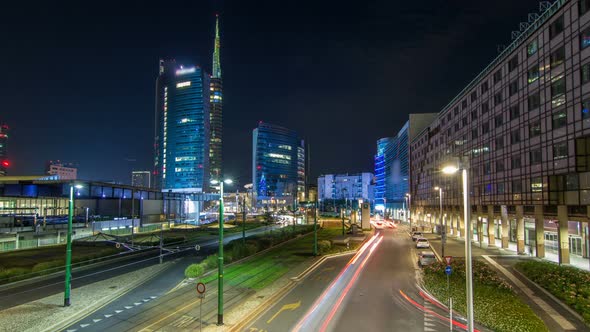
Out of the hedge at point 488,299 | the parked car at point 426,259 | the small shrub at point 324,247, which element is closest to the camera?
the hedge at point 488,299

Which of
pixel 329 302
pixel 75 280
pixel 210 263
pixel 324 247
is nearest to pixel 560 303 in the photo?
pixel 329 302

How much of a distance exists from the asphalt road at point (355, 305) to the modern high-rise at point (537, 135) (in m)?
17.7

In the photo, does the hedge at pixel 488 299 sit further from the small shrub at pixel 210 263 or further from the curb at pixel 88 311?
the curb at pixel 88 311

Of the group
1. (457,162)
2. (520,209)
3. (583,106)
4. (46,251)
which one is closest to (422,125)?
(520,209)

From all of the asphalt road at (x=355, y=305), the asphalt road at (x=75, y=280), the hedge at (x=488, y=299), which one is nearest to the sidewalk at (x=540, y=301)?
the hedge at (x=488, y=299)

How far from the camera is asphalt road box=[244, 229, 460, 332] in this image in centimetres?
2089

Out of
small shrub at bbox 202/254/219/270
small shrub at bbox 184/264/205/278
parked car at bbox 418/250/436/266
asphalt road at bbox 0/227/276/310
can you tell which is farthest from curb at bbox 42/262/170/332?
parked car at bbox 418/250/436/266

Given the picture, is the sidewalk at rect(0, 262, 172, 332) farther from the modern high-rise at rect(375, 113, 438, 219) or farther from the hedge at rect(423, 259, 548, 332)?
the modern high-rise at rect(375, 113, 438, 219)

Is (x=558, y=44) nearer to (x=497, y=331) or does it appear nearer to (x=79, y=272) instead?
(x=497, y=331)

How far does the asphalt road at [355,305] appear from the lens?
68.5 feet

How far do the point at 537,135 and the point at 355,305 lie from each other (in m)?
33.7

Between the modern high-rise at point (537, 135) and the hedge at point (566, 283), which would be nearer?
the hedge at point (566, 283)

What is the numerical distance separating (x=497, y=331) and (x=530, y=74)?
37867 mm

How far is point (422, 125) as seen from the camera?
12812 centimetres
